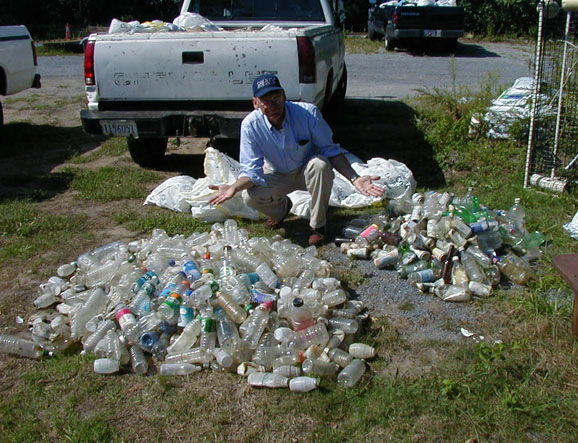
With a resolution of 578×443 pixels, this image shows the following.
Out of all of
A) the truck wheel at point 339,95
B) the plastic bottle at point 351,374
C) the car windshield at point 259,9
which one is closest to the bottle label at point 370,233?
the plastic bottle at point 351,374

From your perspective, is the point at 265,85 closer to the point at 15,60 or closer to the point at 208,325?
the point at 208,325

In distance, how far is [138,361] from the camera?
11.3ft

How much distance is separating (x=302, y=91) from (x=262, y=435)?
3.87 meters

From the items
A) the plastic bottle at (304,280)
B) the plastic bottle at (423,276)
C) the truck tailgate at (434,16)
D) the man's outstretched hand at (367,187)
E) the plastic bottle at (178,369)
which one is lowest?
the plastic bottle at (178,369)

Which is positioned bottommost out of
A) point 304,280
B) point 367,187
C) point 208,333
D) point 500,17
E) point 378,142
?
point 208,333

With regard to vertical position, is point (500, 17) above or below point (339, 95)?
above

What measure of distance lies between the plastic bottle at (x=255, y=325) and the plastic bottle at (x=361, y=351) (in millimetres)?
558

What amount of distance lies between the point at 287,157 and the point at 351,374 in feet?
7.54

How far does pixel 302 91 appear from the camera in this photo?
19.6 feet

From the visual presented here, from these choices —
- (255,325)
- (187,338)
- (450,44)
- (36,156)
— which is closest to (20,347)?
(187,338)

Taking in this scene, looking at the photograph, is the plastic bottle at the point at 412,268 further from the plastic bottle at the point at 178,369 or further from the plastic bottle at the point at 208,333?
the plastic bottle at the point at 178,369

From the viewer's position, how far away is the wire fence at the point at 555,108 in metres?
5.78

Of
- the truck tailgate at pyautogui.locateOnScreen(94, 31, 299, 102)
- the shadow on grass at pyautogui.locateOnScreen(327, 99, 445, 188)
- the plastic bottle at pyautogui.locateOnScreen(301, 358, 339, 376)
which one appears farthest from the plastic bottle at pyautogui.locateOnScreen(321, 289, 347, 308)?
the shadow on grass at pyautogui.locateOnScreen(327, 99, 445, 188)

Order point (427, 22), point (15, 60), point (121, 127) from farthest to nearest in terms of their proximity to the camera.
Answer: point (427, 22) < point (15, 60) < point (121, 127)
